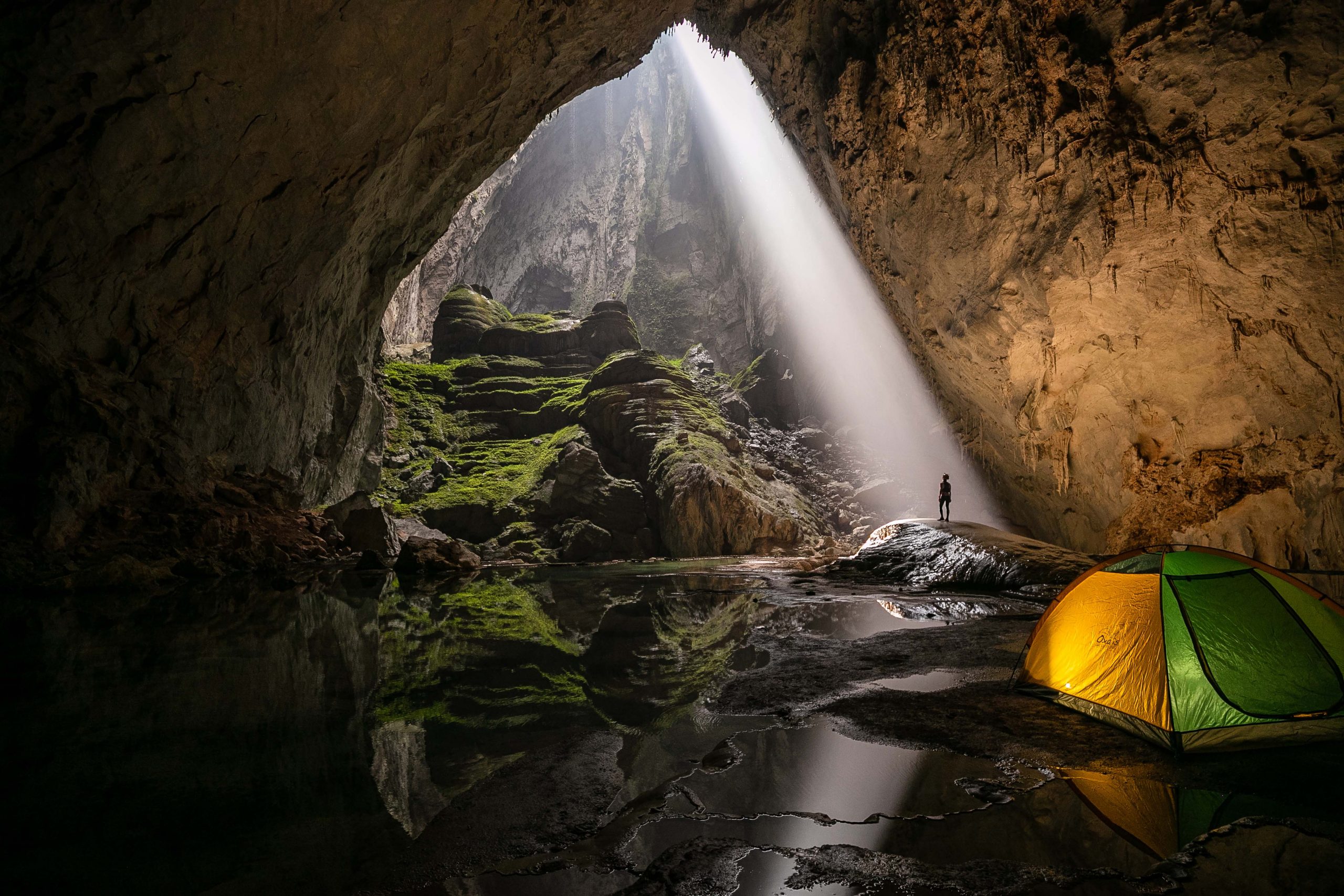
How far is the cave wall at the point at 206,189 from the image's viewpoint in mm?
12000

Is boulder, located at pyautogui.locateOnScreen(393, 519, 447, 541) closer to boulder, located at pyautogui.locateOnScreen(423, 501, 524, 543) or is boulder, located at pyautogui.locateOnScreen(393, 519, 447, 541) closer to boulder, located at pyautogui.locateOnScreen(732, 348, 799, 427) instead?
boulder, located at pyautogui.locateOnScreen(423, 501, 524, 543)

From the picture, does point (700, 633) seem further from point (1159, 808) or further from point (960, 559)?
point (960, 559)

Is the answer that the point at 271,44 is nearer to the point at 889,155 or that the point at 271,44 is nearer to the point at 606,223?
the point at 889,155

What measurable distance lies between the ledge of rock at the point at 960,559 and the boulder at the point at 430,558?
1021 cm

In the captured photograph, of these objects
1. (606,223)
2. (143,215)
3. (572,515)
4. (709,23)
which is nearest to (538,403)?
(572,515)

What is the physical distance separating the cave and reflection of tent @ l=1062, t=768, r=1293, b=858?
3 cm

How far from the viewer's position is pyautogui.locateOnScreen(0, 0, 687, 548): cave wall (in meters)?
12.0

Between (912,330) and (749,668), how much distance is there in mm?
15087

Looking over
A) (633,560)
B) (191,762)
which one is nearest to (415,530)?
(633,560)

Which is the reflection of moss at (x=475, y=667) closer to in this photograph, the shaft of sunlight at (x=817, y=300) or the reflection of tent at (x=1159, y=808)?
the reflection of tent at (x=1159, y=808)

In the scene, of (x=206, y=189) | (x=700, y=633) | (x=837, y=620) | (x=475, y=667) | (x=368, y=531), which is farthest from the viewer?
(x=368, y=531)

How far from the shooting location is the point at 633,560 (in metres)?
28.6

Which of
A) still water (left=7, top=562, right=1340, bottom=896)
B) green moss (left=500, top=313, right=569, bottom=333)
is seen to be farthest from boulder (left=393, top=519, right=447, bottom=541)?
green moss (left=500, top=313, right=569, bottom=333)

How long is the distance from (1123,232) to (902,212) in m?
5.20
